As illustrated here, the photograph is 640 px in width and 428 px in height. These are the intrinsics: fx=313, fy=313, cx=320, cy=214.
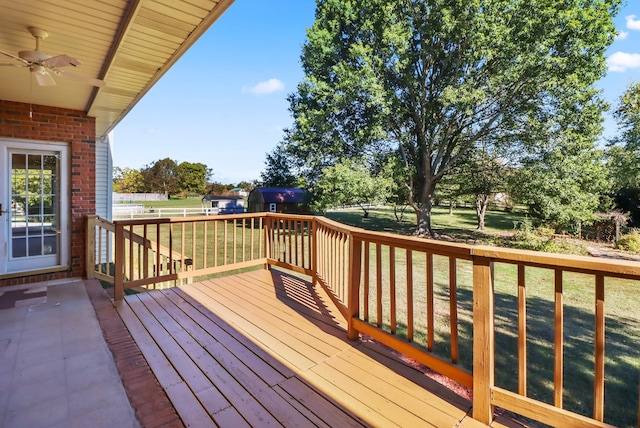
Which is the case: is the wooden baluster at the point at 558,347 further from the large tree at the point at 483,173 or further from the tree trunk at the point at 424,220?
the large tree at the point at 483,173

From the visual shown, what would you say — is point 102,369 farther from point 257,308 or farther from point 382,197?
point 382,197

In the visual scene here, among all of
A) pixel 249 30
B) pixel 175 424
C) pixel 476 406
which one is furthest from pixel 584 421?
pixel 249 30

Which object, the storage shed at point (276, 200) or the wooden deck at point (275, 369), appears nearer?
the wooden deck at point (275, 369)

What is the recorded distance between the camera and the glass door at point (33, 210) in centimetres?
438

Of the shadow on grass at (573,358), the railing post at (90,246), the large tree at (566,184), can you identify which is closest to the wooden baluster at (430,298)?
the shadow on grass at (573,358)

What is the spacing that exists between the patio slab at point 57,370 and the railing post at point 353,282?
163cm

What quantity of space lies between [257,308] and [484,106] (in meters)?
11.7

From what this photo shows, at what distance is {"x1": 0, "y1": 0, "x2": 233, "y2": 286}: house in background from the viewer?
8.57 ft

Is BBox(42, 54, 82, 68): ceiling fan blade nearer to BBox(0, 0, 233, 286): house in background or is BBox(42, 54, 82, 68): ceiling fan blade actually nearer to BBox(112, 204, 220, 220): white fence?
BBox(0, 0, 233, 286): house in background

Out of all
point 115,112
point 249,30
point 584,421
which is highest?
point 249,30

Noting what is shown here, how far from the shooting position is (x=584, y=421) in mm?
1444

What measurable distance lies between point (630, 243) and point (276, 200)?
1457 cm

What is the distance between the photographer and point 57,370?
225 cm

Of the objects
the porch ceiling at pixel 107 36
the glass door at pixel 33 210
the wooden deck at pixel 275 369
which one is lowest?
the wooden deck at pixel 275 369
